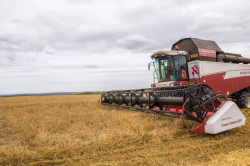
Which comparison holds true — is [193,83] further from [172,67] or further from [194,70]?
[172,67]

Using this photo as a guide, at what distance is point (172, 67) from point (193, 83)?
3.08ft

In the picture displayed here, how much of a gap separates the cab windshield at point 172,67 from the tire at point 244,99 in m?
3.17

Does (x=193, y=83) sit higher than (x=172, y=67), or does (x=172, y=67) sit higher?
(x=172, y=67)

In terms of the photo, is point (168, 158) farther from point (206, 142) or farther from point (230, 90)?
point (230, 90)

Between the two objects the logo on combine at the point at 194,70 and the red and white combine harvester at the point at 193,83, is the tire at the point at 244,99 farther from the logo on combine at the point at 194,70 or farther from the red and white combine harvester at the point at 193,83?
the logo on combine at the point at 194,70

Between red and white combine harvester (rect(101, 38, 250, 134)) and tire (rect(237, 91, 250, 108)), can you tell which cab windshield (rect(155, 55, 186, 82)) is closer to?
red and white combine harvester (rect(101, 38, 250, 134))

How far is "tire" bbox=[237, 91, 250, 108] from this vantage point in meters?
7.52

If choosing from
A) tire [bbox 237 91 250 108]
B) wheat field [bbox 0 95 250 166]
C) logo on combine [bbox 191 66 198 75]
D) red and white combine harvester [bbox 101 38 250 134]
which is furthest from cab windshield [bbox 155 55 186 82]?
tire [bbox 237 91 250 108]

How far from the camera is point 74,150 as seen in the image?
9.25ft

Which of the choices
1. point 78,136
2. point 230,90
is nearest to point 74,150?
point 78,136

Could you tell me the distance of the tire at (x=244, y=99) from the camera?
24.7 feet

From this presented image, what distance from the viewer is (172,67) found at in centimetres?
661

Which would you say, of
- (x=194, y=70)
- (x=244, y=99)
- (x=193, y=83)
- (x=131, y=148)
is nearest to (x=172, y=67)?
(x=194, y=70)

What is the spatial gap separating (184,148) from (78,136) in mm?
1915
